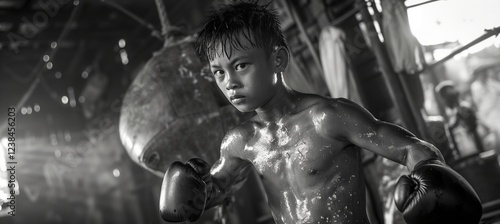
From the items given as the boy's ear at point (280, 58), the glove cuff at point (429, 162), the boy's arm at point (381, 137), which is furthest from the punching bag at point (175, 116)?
the glove cuff at point (429, 162)

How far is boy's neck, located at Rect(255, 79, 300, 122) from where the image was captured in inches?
99.7

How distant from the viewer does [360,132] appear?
2264mm

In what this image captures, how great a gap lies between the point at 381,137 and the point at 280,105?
2.04ft

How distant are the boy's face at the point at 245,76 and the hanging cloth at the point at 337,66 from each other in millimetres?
4214

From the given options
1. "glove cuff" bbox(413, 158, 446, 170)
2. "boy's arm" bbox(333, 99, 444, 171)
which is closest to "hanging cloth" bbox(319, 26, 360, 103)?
"boy's arm" bbox(333, 99, 444, 171)

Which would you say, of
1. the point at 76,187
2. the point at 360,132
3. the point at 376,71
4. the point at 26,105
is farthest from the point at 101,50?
the point at 360,132

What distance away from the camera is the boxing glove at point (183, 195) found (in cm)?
240

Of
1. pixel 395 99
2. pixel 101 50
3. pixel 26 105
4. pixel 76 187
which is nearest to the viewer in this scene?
pixel 395 99

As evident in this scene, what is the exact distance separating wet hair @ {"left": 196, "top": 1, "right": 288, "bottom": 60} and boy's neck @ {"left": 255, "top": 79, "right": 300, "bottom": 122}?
26 cm

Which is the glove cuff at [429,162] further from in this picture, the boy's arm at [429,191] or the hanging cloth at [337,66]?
the hanging cloth at [337,66]

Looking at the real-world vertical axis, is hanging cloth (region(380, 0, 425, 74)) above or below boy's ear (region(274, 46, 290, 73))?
above

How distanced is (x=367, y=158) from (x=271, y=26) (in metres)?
4.58

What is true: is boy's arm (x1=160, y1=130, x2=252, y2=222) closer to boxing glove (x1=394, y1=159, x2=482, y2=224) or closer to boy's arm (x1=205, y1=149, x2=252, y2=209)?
boy's arm (x1=205, y1=149, x2=252, y2=209)

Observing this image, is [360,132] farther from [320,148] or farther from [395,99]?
[395,99]
